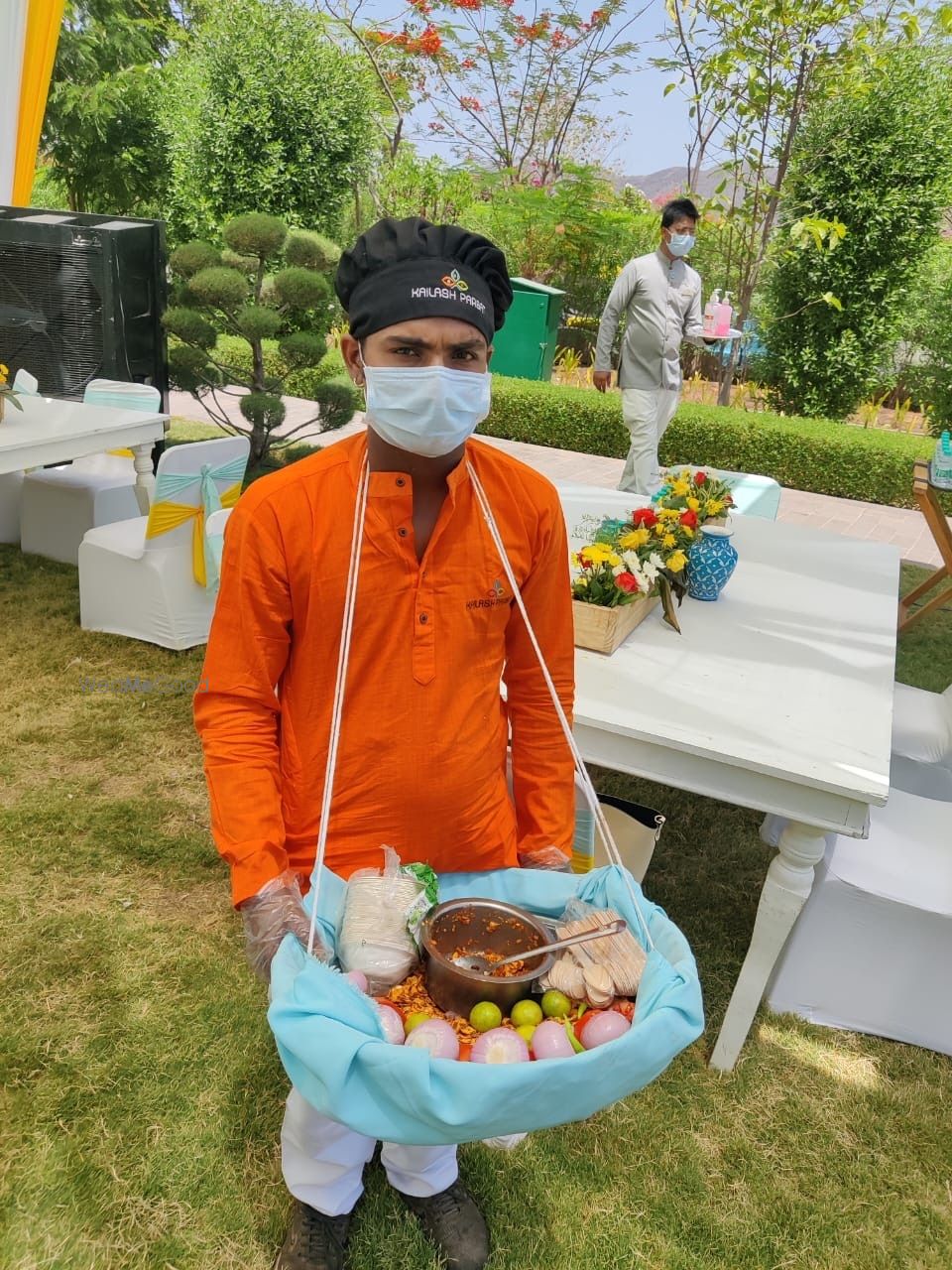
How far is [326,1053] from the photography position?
0.91 m

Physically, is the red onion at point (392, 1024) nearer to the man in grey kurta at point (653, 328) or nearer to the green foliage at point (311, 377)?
the man in grey kurta at point (653, 328)

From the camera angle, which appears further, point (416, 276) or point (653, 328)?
point (653, 328)

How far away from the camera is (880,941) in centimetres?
232

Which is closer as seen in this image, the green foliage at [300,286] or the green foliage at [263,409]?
the green foliage at [300,286]

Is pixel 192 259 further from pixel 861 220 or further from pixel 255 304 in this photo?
pixel 861 220

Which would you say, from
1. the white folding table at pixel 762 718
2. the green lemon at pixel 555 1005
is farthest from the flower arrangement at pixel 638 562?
the green lemon at pixel 555 1005

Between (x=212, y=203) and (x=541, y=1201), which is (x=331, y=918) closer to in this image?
(x=541, y=1201)

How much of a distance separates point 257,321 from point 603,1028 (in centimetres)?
604

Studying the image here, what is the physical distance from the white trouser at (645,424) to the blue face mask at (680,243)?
3.08 feet

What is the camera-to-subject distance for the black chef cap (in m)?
1.21

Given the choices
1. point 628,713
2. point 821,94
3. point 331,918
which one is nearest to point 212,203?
point 821,94

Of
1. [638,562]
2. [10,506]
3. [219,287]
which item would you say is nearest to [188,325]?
[219,287]

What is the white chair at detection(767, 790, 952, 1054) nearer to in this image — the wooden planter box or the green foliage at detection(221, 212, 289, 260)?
the wooden planter box

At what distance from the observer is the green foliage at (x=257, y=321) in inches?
245
